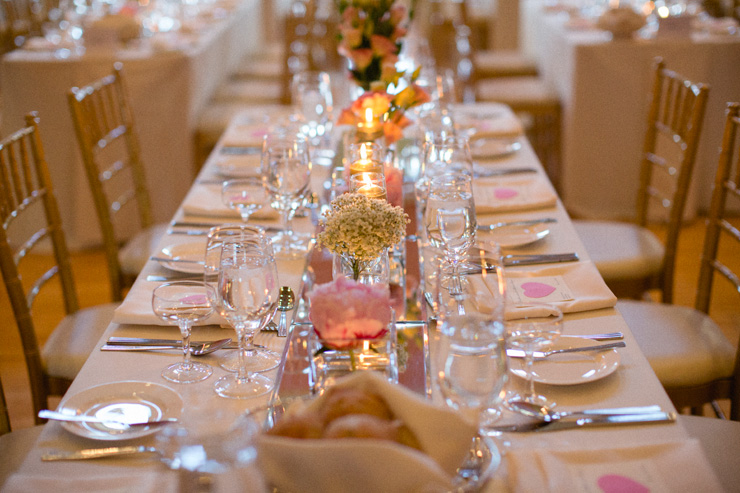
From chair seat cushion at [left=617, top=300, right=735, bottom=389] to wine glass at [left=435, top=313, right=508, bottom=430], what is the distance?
93 cm

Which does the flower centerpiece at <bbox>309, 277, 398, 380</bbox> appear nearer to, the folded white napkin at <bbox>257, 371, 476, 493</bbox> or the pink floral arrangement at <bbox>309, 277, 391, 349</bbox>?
the pink floral arrangement at <bbox>309, 277, 391, 349</bbox>

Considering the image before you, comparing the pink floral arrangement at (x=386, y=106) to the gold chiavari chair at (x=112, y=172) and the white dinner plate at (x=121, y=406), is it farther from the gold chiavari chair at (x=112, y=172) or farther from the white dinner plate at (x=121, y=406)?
the white dinner plate at (x=121, y=406)

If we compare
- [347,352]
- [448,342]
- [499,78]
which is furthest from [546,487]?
[499,78]

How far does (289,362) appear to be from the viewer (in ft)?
3.97

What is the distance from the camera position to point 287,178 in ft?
5.86

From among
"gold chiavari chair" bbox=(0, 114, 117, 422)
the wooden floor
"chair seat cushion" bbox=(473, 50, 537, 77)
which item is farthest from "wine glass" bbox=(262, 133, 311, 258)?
"chair seat cushion" bbox=(473, 50, 537, 77)

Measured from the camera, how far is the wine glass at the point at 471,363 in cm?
98

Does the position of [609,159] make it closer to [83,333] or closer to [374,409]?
[83,333]

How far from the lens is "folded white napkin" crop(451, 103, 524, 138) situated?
268cm

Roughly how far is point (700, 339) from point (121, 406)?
138cm

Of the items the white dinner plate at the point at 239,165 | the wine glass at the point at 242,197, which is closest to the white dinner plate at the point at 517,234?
the wine glass at the point at 242,197

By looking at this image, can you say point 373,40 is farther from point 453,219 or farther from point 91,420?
point 91,420

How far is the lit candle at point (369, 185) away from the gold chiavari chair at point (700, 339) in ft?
2.52

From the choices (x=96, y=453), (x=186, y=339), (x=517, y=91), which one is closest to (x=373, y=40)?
(x=186, y=339)
